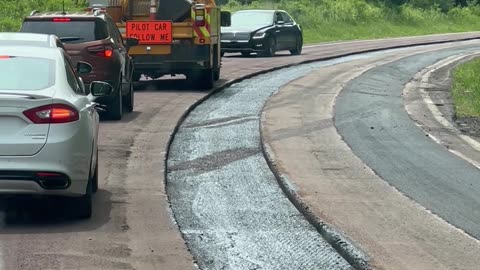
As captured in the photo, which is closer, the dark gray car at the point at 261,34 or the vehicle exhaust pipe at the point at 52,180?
the vehicle exhaust pipe at the point at 52,180

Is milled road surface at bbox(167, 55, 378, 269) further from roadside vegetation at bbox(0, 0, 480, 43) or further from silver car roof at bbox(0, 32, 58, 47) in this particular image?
roadside vegetation at bbox(0, 0, 480, 43)

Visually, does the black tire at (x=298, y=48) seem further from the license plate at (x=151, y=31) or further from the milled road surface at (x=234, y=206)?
the milled road surface at (x=234, y=206)

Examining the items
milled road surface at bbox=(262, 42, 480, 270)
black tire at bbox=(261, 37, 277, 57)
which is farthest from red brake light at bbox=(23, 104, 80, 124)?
black tire at bbox=(261, 37, 277, 57)

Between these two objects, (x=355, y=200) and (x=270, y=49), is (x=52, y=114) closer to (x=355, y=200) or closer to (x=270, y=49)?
(x=355, y=200)

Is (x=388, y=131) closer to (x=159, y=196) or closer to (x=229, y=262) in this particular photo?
(x=159, y=196)

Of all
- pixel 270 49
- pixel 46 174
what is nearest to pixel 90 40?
pixel 46 174

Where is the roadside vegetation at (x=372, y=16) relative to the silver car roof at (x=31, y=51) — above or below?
below

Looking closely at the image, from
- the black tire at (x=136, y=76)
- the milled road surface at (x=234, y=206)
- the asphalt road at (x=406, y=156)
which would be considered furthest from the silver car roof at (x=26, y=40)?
the black tire at (x=136, y=76)

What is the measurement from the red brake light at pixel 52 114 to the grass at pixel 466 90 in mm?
11062

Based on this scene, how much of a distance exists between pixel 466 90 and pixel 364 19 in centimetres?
4189

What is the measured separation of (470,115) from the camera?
19.6 meters

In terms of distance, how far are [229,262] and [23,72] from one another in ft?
9.05

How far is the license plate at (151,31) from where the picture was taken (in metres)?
22.4

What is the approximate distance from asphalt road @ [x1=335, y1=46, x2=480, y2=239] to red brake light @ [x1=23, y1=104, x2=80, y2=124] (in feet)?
10.9
